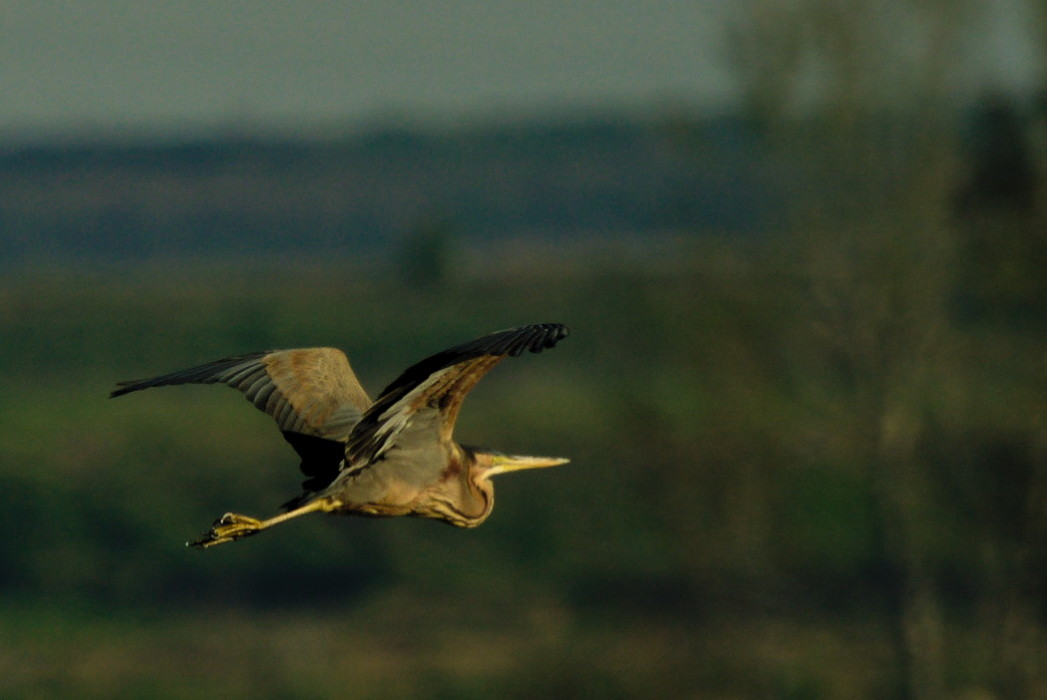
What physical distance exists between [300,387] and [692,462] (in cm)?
1857

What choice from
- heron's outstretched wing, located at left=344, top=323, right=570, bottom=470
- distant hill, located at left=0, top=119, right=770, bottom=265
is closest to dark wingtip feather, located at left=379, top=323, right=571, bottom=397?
heron's outstretched wing, located at left=344, top=323, right=570, bottom=470

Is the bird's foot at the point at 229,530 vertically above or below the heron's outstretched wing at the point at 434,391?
below

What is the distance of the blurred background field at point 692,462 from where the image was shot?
27953mm

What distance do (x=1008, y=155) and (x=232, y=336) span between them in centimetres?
3429

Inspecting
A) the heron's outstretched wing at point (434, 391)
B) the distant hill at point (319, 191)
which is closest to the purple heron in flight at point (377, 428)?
the heron's outstretched wing at point (434, 391)

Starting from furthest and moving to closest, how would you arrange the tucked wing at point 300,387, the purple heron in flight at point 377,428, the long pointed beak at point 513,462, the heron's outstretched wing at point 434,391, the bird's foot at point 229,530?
the long pointed beak at point 513,462
the tucked wing at point 300,387
the bird's foot at point 229,530
the purple heron in flight at point 377,428
the heron's outstretched wing at point 434,391

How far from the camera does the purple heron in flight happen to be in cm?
959

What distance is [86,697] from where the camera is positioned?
32.4m

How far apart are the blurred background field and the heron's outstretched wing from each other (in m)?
17.9

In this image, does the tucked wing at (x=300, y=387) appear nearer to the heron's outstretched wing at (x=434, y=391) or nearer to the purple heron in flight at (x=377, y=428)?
the purple heron in flight at (x=377, y=428)

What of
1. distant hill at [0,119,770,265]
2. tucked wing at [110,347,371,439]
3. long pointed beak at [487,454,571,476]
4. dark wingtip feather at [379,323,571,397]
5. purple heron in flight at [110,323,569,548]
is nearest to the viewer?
dark wingtip feather at [379,323,571,397]

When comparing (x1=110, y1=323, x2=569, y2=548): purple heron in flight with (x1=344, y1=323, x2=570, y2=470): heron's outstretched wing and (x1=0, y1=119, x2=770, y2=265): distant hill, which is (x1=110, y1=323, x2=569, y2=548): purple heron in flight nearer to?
(x1=344, y1=323, x2=570, y2=470): heron's outstretched wing

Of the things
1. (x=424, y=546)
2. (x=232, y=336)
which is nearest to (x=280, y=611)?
(x=424, y=546)

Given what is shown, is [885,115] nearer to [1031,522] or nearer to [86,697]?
[1031,522]
